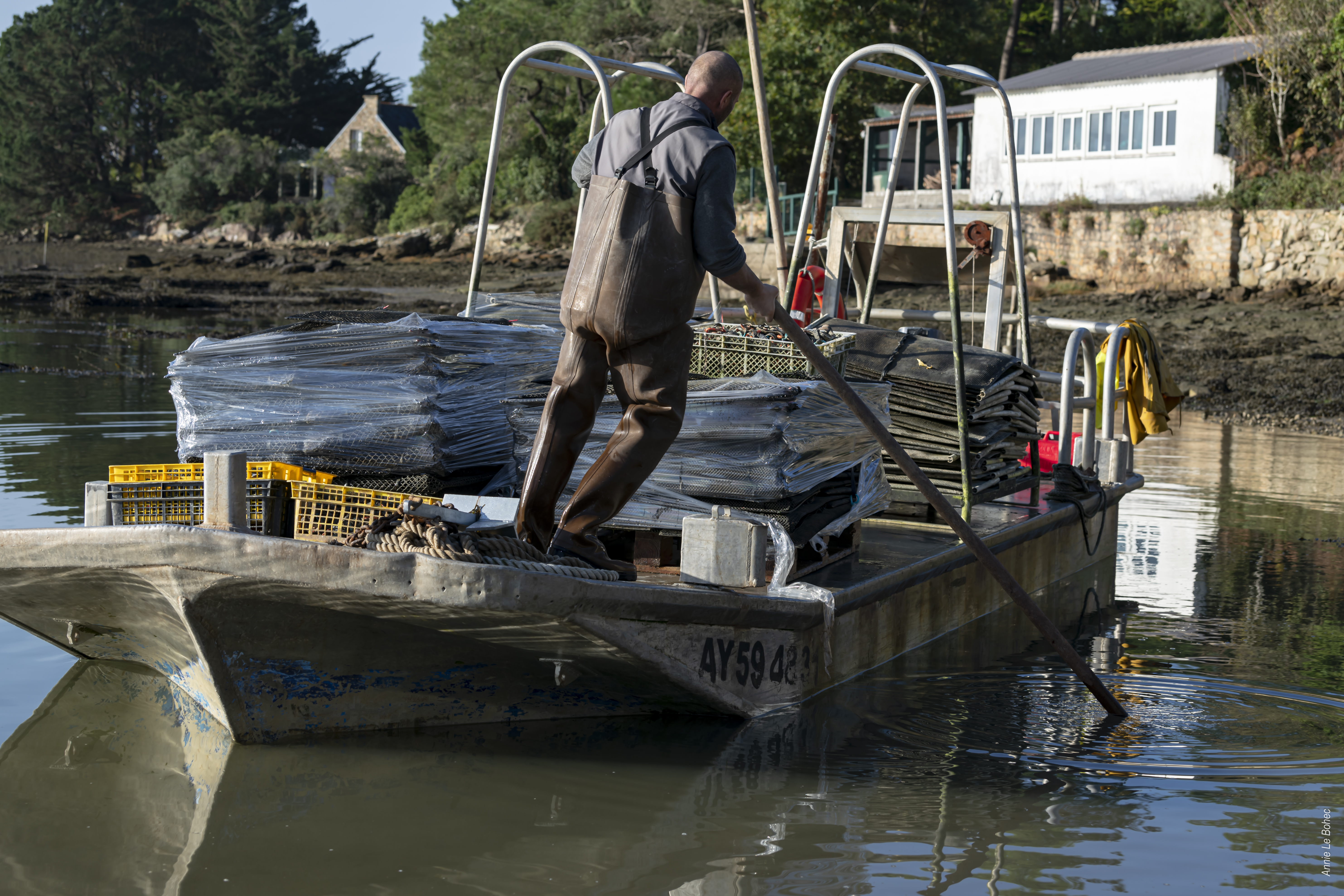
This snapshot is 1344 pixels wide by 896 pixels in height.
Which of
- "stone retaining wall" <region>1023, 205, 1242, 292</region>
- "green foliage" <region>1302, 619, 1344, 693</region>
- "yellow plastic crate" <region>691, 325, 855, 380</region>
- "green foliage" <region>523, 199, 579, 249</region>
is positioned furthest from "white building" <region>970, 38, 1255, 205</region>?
"yellow plastic crate" <region>691, 325, 855, 380</region>

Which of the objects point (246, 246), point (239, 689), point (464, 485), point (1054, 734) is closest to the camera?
point (239, 689)

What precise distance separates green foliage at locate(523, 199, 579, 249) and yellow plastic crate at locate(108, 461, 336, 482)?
37.7 metres

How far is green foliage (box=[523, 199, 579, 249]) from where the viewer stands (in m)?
42.8

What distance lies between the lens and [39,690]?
227 inches

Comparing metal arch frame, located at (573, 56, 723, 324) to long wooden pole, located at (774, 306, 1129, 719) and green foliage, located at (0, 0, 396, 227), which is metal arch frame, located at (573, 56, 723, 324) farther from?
green foliage, located at (0, 0, 396, 227)

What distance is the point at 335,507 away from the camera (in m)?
4.88

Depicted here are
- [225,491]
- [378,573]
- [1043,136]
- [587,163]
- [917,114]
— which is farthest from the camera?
[917,114]

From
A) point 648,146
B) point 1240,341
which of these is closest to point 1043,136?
point 1240,341

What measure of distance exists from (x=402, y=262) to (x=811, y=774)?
43.0m

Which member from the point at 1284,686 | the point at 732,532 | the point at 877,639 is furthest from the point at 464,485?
the point at 1284,686

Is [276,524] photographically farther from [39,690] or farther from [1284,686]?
[1284,686]

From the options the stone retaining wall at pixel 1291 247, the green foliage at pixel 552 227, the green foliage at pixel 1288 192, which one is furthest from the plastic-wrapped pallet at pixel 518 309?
the green foliage at pixel 552 227

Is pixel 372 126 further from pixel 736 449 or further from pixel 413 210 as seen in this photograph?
pixel 736 449

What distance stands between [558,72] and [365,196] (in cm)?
5170
